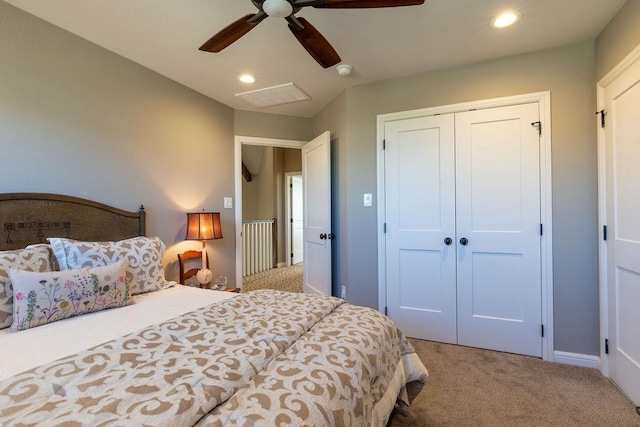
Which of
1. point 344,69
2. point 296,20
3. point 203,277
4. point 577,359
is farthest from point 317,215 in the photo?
point 577,359

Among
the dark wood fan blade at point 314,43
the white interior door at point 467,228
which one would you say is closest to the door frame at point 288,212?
the white interior door at point 467,228

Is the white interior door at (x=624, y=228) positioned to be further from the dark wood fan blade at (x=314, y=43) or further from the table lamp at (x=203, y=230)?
the table lamp at (x=203, y=230)

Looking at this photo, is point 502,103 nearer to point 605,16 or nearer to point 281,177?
point 605,16

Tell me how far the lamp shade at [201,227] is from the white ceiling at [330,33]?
1250 millimetres

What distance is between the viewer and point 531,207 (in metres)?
2.26

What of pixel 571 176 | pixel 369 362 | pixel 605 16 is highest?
pixel 605 16

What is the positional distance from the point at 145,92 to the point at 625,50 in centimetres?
336

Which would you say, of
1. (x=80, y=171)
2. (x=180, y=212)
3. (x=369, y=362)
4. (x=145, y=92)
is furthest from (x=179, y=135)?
(x=369, y=362)

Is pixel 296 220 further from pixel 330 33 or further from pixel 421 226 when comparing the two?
pixel 330 33

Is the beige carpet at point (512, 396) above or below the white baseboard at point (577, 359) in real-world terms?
below

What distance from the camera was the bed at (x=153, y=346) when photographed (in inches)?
29.5

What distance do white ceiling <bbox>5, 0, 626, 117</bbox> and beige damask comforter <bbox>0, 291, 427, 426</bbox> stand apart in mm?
1768

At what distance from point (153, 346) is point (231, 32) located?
150 cm

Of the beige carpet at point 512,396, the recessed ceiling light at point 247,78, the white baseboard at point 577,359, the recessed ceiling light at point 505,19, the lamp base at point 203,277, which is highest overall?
the recessed ceiling light at point 247,78
